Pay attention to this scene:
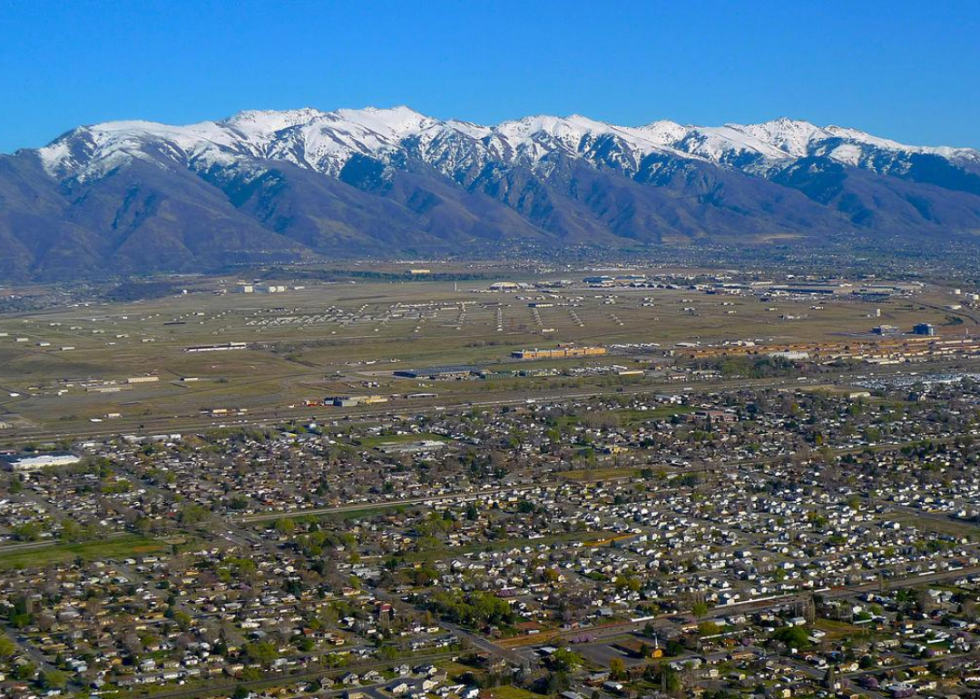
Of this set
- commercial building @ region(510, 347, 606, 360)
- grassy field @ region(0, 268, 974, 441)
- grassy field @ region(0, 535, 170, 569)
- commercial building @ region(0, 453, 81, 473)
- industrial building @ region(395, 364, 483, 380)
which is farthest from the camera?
commercial building @ region(510, 347, 606, 360)

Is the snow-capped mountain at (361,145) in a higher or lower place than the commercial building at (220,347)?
higher

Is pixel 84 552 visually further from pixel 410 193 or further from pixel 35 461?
pixel 410 193

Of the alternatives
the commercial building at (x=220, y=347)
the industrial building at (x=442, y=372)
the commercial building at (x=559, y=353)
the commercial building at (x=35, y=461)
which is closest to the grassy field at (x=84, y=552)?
the commercial building at (x=35, y=461)

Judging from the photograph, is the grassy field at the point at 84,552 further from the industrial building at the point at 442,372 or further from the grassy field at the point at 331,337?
the industrial building at the point at 442,372

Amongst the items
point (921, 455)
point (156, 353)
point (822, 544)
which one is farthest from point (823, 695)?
point (156, 353)

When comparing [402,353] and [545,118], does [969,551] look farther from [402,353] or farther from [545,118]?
[545,118]

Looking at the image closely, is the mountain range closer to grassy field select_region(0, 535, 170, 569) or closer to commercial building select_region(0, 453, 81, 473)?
commercial building select_region(0, 453, 81, 473)

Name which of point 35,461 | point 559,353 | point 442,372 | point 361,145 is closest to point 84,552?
point 35,461

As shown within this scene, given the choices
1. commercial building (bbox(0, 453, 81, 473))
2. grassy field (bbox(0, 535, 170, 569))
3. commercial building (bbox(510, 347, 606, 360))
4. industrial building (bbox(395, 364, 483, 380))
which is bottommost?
grassy field (bbox(0, 535, 170, 569))

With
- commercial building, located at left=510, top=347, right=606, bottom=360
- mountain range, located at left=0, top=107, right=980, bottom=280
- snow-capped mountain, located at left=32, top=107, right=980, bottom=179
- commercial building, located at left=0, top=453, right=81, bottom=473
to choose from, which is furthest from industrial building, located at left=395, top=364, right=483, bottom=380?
snow-capped mountain, located at left=32, top=107, right=980, bottom=179

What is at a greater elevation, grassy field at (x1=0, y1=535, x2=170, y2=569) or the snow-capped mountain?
the snow-capped mountain
